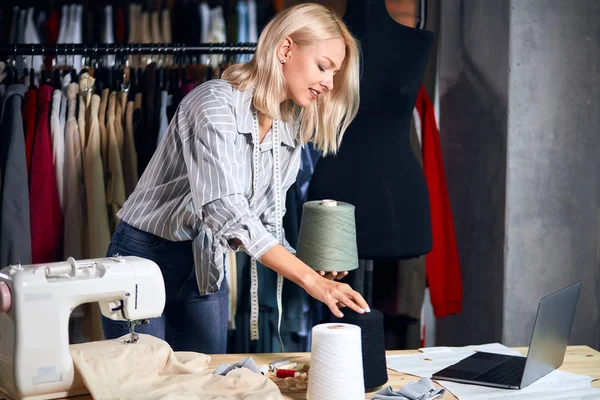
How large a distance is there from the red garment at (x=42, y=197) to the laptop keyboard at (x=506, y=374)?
6.45 feet

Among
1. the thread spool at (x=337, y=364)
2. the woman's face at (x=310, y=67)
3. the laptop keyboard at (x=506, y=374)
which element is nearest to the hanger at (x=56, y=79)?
the woman's face at (x=310, y=67)

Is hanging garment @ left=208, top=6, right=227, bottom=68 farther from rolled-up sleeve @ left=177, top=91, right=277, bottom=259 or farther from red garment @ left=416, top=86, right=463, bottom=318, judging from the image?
rolled-up sleeve @ left=177, top=91, right=277, bottom=259

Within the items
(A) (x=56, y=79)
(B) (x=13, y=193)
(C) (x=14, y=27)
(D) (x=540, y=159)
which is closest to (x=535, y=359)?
(D) (x=540, y=159)

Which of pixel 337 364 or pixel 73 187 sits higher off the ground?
pixel 73 187

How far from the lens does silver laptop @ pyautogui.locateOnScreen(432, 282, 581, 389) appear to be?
205 cm

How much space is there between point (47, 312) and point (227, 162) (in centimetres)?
64

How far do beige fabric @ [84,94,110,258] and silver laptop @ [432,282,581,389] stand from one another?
1715mm

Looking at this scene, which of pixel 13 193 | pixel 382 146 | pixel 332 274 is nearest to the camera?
pixel 332 274

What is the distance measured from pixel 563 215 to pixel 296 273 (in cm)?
176

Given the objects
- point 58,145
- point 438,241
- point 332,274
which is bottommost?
point 438,241

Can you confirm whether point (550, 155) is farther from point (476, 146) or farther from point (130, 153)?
point (130, 153)

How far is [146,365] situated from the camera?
1917 mm

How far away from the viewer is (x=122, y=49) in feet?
11.0

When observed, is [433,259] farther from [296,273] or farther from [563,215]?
[296,273]
